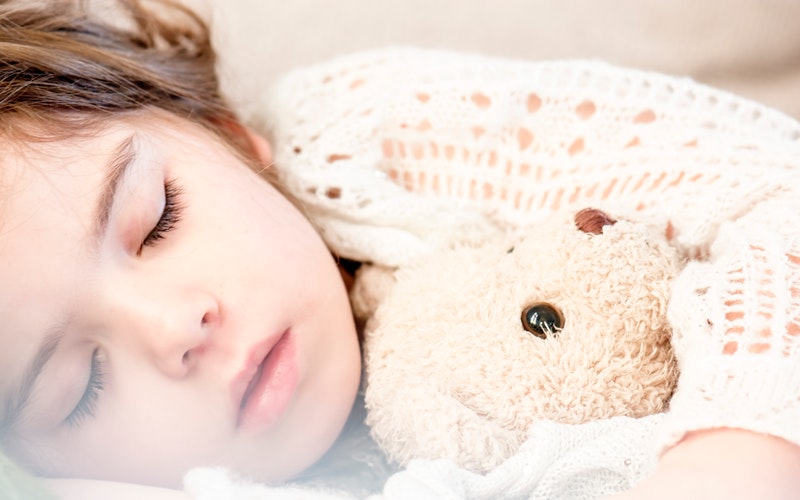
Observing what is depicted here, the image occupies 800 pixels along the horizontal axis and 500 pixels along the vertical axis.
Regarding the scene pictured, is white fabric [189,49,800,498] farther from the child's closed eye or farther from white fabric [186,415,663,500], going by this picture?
the child's closed eye

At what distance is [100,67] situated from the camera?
0.91m

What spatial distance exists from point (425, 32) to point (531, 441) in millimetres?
791

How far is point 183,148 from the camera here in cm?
85

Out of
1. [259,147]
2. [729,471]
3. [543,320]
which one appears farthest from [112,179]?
[729,471]

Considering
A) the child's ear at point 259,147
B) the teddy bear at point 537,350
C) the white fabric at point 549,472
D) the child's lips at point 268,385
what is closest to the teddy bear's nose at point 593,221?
the teddy bear at point 537,350

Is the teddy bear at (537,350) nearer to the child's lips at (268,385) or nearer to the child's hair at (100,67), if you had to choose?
the child's lips at (268,385)

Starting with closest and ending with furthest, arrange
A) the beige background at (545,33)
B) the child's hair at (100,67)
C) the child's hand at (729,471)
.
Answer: the child's hand at (729,471) → the child's hair at (100,67) → the beige background at (545,33)

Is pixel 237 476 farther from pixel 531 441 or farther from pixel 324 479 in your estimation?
pixel 531 441

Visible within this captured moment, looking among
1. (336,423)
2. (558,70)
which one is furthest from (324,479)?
(558,70)

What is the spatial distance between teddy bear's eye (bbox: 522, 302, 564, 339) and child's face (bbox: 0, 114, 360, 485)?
Result: 21cm

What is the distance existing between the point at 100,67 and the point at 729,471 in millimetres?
784

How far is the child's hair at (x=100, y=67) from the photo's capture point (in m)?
0.81

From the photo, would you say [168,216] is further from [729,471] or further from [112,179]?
[729,471]

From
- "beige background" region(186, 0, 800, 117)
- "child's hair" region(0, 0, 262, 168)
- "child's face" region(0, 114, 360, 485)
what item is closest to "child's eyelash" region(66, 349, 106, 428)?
"child's face" region(0, 114, 360, 485)
